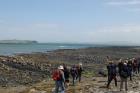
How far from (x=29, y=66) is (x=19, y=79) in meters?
12.4

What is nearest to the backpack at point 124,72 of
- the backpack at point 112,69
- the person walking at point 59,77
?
the backpack at point 112,69

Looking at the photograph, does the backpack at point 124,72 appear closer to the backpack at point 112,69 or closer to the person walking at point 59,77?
the backpack at point 112,69

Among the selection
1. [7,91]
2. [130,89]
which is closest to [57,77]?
[130,89]

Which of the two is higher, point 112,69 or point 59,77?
point 112,69

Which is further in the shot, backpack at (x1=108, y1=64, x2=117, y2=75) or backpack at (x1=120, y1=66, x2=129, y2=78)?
backpack at (x1=108, y1=64, x2=117, y2=75)

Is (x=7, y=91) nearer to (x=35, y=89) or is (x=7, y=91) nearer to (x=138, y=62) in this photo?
(x=35, y=89)

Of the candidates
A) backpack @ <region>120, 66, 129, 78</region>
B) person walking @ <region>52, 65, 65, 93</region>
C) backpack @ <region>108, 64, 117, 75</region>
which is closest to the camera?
person walking @ <region>52, 65, 65, 93</region>

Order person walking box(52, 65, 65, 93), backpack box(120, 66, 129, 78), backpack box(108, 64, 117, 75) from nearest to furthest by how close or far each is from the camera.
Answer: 1. person walking box(52, 65, 65, 93)
2. backpack box(120, 66, 129, 78)
3. backpack box(108, 64, 117, 75)

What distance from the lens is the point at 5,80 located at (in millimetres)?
40375

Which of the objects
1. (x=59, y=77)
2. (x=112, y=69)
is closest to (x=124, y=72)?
(x=112, y=69)

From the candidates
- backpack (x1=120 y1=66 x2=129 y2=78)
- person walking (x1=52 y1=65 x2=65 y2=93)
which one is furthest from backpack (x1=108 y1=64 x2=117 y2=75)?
person walking (x1=52 y1=65 x2=65 y2=93)

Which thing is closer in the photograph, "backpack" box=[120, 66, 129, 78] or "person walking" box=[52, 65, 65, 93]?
"person walking" box=[52, 65, 65, 93]

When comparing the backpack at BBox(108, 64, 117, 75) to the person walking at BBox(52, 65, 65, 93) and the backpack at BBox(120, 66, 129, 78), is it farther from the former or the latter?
the person walking at BBox(52, 65, 65, 93)

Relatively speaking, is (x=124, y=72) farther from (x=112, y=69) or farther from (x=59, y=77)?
(x=59, y=77)
